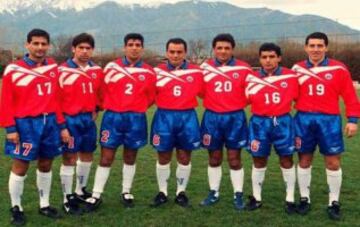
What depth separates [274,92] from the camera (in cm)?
605

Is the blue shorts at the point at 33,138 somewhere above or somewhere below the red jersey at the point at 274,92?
below

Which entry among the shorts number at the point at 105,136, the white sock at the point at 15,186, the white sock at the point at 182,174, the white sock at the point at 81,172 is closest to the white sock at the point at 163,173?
the white sock at the point at 182,174

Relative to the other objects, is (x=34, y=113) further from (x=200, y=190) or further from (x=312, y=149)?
(x=312, y=149)

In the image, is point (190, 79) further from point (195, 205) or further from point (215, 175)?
point (195, 205)

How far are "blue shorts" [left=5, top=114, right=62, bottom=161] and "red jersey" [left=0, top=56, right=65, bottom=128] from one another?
82mm

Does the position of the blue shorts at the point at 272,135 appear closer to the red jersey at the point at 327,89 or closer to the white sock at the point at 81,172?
the red jersey at the point at 327,89

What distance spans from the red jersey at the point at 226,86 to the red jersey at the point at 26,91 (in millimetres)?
1993

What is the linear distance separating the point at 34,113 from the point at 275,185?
402cm

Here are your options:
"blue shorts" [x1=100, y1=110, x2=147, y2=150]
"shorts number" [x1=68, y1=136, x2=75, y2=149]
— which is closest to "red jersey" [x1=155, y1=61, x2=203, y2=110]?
"blue shorts" [x1=100, y1=110, x2=147, y2=150]

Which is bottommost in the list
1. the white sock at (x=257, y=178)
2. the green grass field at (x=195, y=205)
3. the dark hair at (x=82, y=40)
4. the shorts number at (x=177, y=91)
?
the green grass field at (x=195, y=205)

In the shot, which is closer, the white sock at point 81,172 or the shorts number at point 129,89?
the shorts number at point 129,89

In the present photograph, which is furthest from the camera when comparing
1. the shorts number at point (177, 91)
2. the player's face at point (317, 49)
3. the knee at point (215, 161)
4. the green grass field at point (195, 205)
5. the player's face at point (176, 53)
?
the knee at point (215, 161)

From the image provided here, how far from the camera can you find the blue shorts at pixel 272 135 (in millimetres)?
6027

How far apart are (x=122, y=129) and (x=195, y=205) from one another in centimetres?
144
